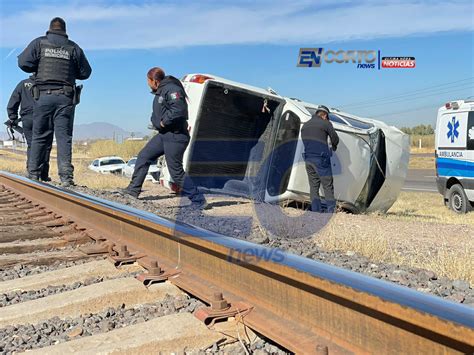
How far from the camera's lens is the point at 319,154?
326 inches

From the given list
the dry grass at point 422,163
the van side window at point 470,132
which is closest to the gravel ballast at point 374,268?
the van side window at point 470,132

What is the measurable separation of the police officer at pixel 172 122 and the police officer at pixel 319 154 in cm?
200

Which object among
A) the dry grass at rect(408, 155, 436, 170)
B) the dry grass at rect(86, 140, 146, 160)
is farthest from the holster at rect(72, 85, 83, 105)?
the dry grass at rect(408, 155, 436, 170)

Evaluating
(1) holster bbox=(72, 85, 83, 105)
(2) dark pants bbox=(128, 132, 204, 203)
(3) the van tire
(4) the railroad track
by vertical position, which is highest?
(1) holster bbox=(72, 85, 83, 105)

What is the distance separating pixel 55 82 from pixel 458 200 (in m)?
10.6

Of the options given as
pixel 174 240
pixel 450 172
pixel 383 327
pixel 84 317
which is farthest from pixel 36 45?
pixel 450 172

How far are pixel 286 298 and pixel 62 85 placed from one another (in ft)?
20.8

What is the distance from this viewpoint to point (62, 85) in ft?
25.5

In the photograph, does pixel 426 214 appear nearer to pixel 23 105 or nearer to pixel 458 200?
pixel 458 200

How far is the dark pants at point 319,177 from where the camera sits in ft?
27.2

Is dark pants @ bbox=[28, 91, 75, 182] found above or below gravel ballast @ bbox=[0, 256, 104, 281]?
above

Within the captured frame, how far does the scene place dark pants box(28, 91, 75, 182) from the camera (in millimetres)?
7797

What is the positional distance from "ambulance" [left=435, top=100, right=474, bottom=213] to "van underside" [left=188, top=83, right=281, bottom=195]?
5.92 metres

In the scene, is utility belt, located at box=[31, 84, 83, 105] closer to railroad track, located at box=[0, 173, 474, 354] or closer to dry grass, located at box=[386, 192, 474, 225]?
railroad track, located at box=[0, 173, 474, 354]
